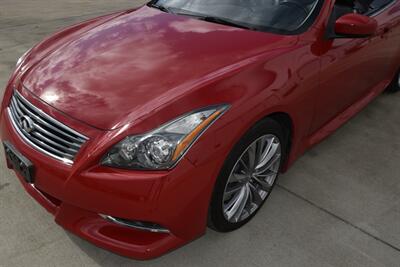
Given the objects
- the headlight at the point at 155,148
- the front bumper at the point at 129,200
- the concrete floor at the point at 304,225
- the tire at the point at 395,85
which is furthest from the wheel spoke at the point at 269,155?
the tire at the point at 395,85

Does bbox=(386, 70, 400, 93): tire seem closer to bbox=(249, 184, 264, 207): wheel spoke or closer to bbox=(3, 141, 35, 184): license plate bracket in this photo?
bbox=(249, 184, 264, 207): wheel spoke

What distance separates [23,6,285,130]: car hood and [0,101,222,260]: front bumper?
10.8 inches

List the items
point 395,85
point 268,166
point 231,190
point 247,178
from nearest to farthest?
point 231,190 < point 247,178 < point 268,166 < point 395,85

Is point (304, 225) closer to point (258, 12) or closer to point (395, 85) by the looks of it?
point (258, 12)

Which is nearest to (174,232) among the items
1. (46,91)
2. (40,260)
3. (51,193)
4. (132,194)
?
(132,194)

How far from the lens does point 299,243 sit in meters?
2.36

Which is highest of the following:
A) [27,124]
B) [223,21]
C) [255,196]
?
[223,21]

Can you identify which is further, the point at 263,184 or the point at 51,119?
the point at 263,184

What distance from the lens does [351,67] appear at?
291 centimetres

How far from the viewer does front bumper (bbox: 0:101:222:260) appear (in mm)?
1793

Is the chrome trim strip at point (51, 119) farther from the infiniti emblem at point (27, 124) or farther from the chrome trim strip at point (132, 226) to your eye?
the chrome trim strip at point (132, 226)

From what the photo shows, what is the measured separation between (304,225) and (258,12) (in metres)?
1.45

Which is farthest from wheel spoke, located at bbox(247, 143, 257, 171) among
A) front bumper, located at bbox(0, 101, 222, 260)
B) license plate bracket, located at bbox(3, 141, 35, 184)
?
license plate bracket, located at bbox(3, 141, 35, 184)

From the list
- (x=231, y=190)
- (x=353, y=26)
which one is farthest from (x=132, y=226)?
(x=353, y=26)
